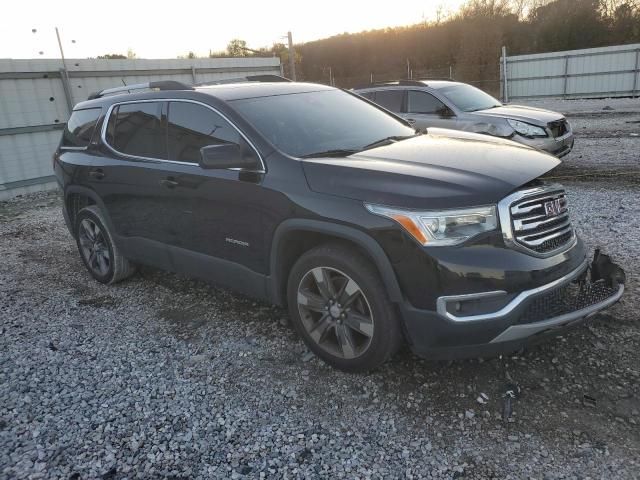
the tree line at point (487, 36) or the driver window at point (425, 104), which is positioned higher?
the tree line at point (487, 36)

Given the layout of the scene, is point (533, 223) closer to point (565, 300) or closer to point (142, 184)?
point (565, 300)

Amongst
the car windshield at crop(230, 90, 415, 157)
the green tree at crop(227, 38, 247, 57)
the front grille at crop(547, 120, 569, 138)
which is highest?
the green tree at crop(227, 38, 247, 57)

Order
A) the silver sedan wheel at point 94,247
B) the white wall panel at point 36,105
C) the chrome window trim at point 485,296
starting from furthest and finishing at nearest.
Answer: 1. the white wall panel at point 36,105
2. the silver sedan wheel at point 94,247
3. the chrome window trim at point 485,296

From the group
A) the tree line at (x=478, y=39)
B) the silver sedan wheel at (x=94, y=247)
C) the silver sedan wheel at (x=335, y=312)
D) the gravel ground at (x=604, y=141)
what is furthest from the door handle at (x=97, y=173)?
the tree line at (x=478, y=39)

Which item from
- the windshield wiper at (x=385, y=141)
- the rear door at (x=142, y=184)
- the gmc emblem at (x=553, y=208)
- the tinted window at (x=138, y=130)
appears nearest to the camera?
the gmc emblem at (x=553, y=208)

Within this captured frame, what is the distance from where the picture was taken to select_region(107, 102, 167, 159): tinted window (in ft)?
14.1

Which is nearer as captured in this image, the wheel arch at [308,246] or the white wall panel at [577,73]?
the wheel arch at [308,246]

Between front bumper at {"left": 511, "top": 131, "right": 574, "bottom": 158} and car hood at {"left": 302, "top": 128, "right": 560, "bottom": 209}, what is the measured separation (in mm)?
Result: 5099

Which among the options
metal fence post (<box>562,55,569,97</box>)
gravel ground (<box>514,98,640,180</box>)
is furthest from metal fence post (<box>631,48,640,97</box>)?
metal fence post (<box>562,55,569,97</box>)

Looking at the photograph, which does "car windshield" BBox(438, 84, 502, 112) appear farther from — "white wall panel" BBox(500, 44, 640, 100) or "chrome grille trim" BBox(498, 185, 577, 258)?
"white wall panel" BBox(500, 44, 640, 100)

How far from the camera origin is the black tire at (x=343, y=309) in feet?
9.91

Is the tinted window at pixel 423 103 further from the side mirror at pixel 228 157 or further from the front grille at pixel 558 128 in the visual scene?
the side mirror at pixel 228 157

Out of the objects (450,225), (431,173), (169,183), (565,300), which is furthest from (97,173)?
(565,300)

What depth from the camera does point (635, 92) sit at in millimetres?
22250
